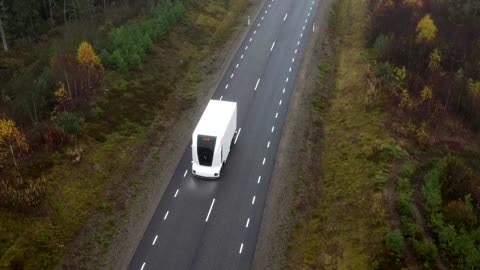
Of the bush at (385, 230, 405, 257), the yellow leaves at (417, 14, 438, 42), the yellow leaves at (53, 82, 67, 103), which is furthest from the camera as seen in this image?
the yellow leaves at (417, 14, 438, 42)

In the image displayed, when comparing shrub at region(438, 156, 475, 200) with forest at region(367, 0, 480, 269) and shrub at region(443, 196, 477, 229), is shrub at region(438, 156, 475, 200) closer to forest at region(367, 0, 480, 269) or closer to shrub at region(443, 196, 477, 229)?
forest at region(367, 0, 480, 269)

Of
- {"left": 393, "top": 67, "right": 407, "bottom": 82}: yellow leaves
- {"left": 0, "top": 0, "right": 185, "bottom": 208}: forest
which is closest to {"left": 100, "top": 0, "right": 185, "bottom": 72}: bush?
{"left": 0, "top": 0, "right": 185, "bottom": 208}: forest

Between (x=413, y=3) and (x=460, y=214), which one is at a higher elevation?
(x=413, y=3)

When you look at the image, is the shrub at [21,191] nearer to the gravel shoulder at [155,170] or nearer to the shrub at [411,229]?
the gravel shoulder at [155,170]

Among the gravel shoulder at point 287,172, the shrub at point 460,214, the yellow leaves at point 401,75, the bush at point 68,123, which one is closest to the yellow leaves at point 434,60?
the yellow leaves at point 401,75

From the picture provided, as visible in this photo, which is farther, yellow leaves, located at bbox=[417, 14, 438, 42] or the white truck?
yellow leaves, located at bbox=[417, 14, 438, 42]

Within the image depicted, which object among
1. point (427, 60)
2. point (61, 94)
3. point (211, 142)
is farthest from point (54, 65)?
point (427, 60)

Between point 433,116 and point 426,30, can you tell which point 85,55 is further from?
point 426,30
